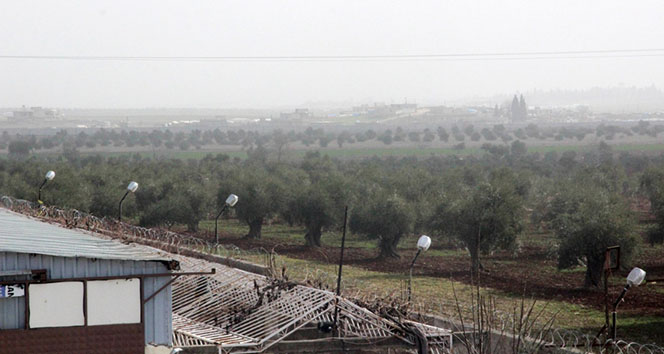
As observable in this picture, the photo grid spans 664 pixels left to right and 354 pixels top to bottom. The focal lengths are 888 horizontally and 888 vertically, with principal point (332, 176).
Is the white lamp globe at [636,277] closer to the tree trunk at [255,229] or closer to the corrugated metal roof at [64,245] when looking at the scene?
the corrugated metal roof at [64,245]

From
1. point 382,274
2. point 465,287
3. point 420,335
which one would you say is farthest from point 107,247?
point 382,274

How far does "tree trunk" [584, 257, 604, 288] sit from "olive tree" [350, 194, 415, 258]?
27.4 feet

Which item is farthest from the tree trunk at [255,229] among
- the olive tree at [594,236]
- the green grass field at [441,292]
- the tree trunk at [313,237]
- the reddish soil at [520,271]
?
the olive tree at [594,236]

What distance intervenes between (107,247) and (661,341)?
10.2 metres

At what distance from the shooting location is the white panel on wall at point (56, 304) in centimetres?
1084

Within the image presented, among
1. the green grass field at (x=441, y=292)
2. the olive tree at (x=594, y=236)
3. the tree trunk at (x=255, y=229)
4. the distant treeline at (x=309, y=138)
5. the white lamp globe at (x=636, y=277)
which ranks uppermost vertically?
the white lamp globe at (x=636, y=277)

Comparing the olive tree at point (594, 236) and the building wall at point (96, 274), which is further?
the olive tree at point (594, 236)

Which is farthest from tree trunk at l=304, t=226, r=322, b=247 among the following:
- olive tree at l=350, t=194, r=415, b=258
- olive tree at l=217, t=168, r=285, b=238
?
olive tree at l=217, t=168, r=285, b=238

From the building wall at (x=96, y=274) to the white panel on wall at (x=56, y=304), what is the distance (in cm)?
12

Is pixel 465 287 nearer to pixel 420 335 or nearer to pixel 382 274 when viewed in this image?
pixel 382 274

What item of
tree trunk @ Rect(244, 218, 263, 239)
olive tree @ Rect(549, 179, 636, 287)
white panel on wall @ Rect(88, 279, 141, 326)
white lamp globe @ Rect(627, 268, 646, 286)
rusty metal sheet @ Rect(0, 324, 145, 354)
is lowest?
tree trunk @ Rect(244, 218, 263, 239)

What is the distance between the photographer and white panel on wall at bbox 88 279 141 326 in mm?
11102

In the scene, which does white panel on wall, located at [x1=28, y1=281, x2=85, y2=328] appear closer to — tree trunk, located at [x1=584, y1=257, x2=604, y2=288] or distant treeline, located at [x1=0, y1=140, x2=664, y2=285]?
distant treeline, located at [x1=0, y1=140, x2=664, y2=285]

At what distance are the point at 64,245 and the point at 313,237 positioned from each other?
21.6 m
